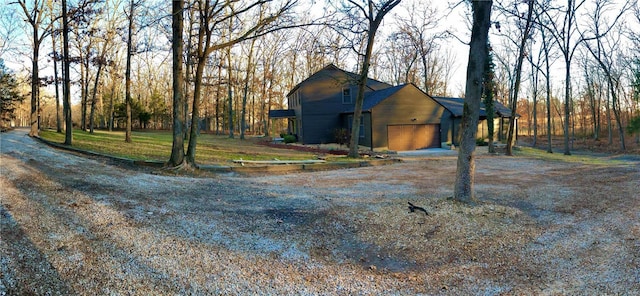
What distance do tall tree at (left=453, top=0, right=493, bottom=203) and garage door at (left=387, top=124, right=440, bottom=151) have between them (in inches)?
658

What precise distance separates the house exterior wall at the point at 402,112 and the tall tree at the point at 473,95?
52.9 feet

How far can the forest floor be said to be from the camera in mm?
3490

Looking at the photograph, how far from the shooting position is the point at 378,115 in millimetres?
22641

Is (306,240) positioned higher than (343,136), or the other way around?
(343,136)

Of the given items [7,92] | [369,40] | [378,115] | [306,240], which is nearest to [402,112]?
[378,115]

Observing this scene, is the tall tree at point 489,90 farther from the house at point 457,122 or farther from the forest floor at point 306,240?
the forest floor at point 306,240

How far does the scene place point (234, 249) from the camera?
14.1ft

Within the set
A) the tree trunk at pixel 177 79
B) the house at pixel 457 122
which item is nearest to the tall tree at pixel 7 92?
the tree trunk at pixel 177 79

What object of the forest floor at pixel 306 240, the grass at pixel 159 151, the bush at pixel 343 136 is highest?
the bush at pixel 343 136

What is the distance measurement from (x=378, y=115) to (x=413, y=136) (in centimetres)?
306

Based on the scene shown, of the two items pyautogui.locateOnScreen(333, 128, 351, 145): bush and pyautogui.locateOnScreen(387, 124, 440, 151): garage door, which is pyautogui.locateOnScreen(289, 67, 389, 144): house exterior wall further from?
pyautogui.locateOnScreen(387, 124, 440, 151): garage door

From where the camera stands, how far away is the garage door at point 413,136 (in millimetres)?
23188

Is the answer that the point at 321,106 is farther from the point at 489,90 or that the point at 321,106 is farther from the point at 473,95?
the point at 473,95

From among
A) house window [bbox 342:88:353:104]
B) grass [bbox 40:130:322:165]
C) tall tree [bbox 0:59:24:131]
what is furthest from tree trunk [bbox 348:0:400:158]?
tall tree [bbox 0:59:24:131]
